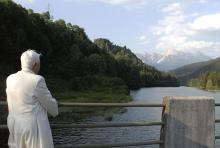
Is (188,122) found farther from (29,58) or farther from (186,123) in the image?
(29,58)

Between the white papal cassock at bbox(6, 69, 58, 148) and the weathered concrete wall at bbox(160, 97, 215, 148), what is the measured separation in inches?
113

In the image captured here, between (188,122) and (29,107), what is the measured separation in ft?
12.0

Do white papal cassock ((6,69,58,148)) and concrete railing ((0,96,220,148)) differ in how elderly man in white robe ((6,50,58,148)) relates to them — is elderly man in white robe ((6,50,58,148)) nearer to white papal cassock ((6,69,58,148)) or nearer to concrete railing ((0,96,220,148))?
white papal cassock ((6,69,58,148))

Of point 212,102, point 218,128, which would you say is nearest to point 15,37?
point 218,128

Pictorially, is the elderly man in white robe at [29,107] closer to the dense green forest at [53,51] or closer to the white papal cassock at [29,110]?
the white papal cassock at [29,110]

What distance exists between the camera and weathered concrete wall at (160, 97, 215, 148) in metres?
8.85

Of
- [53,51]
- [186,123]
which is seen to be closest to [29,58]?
[186,123]

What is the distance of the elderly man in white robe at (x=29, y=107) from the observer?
253 inches

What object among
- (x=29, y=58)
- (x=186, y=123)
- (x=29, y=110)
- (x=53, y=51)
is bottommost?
(x=186, y=123)

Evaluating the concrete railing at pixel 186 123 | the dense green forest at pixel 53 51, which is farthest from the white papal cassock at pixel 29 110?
the dense green forest at pixel 53 51

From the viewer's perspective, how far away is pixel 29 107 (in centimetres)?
650

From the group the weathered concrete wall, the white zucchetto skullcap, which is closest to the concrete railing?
the weathered concrete wall

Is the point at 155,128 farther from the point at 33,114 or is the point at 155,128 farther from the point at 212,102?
the point at 33,114

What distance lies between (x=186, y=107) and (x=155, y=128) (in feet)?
102
